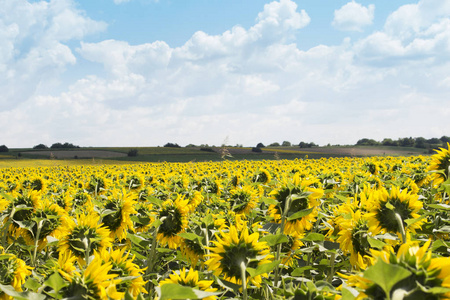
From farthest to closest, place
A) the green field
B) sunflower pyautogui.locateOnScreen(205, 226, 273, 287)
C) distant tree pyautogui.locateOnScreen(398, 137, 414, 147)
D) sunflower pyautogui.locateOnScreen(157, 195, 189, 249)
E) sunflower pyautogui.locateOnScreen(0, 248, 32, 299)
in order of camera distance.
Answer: distant tree pyautogui.locateOnScreen(398, 137, 414, 147), the green field, sunflower pyautogui.locateOnScreen(157, 195, 189, 249), sunflower pyautogui.locateOnScreen(0, 248, 32, 299), sunflower pyautogui.locateOnScreen(205, 226, 273, 287)

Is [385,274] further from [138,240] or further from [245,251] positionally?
[138,240]

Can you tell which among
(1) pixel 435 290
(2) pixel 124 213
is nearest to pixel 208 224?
(2) pixel 124 213

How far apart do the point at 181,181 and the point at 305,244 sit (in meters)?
3.86

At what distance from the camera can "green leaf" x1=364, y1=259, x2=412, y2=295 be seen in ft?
2.85

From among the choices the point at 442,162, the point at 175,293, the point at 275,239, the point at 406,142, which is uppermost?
the point at 406,142

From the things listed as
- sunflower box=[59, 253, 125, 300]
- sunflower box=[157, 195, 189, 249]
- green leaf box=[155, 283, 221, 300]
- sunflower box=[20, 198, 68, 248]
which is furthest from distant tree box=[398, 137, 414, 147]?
green leaf box=[155, 283, 221, 300]

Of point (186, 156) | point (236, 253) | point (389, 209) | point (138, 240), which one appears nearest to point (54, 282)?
point (236, 253)

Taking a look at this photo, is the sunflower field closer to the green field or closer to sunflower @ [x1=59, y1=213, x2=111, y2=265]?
sunflower @ [x1=59, y1=213, x2=111, y2=265]

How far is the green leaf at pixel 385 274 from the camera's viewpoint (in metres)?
0.87

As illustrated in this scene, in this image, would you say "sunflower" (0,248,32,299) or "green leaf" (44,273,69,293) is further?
"sunflower" (0,248,32,299)

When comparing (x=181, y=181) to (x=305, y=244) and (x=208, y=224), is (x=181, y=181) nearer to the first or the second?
(x=305, y=244)

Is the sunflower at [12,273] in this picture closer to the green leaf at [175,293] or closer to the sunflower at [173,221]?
the sunflower at [173,221]

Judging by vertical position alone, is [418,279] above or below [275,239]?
above

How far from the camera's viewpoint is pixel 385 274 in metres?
0.88
